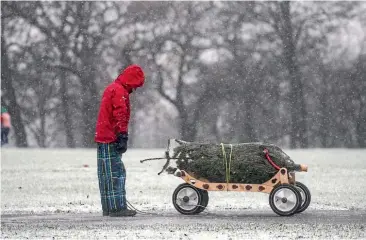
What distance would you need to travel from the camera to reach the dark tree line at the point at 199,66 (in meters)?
53.0

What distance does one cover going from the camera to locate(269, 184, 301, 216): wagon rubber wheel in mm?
11422

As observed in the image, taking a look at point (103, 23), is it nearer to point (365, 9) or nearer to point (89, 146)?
point (89, 146)

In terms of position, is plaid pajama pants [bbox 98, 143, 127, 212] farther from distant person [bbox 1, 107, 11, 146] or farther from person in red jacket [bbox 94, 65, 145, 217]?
distant person [bbox 1, 107, 11, 146]

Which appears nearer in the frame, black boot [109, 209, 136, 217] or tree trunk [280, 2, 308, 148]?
black boot [109, 209, 136, 217]

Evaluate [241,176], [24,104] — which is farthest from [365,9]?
[241,176]

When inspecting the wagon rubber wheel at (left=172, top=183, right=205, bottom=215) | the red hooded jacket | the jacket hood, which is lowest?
the wagon rubber wheel at (left=172, top=183, right=205, bottom=215)

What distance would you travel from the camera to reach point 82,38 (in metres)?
→ 53.6

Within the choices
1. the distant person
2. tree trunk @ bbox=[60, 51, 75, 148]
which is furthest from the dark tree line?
the distant person

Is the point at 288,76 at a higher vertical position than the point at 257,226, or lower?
higher

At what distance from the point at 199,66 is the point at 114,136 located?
43.7 meters

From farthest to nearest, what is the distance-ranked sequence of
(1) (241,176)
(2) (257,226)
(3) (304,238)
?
(1) (241,176)
(2) (257,226)
(3) (304,238)

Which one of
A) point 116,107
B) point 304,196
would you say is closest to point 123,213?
point 116,107

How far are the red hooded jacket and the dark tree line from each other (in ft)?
135

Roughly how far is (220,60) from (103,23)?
7320 millimetres
